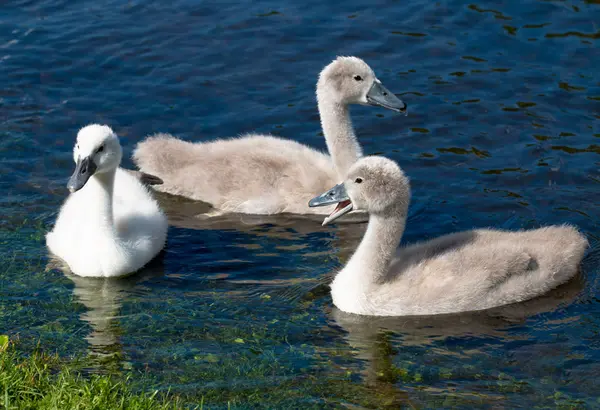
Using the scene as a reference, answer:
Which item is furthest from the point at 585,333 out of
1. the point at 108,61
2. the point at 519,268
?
the point at 108,61

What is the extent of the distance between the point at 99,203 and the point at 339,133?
8.76 ft

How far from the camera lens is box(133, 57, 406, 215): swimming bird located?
10.3 metres

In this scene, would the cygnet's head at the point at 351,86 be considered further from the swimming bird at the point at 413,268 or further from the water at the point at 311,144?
the swimming bird at the point at 413,268

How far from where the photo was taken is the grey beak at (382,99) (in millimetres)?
10477

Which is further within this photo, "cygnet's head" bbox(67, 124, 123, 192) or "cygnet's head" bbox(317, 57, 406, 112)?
"cygnet's head" bbox(317, 57, 406, 112)

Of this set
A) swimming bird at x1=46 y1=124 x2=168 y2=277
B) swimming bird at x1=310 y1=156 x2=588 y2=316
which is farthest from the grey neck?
swimming bird at x1=46 y1=124 x2=168 y2=277

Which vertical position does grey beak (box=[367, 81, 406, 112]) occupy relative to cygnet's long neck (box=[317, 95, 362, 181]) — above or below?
above

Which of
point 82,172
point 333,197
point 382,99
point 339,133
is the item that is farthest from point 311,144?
Result: point 82,172

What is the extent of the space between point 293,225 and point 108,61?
4.08m

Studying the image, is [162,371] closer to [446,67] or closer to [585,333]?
[585,333]

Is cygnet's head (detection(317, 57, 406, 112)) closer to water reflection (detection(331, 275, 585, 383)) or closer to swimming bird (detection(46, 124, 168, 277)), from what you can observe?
swimming bird (detection(46, 124, 168, 277))

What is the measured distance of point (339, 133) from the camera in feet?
34.2

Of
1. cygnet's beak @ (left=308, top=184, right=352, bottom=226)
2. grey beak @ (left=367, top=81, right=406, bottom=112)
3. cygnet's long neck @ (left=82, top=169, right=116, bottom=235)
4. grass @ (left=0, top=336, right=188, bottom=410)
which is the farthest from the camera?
grey beak @ (left=367, top=81, right=406, bottom=112)

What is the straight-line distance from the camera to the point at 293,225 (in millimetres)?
10148
